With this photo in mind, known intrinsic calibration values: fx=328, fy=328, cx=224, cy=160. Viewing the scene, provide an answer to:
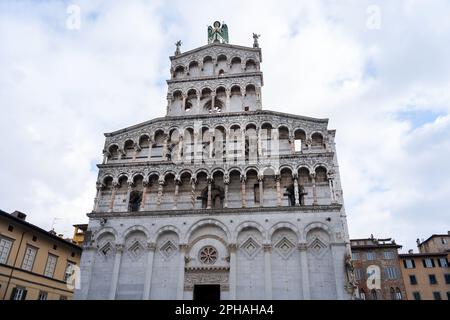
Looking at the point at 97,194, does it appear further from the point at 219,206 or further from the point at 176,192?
the point at 219,206

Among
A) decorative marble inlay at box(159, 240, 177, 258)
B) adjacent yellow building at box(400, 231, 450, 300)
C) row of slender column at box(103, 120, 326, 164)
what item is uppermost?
row of slender column at box(103, 120, 326, 164)

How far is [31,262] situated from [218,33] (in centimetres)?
2563

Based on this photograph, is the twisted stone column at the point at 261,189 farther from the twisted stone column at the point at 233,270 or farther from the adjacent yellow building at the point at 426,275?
the adjacent yellow building at the point at 426,275

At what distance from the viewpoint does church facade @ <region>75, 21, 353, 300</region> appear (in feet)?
66.1

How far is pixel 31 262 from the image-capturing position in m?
25.9

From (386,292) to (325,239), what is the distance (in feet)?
88.7

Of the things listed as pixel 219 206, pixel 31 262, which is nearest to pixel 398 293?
pixel 219 206

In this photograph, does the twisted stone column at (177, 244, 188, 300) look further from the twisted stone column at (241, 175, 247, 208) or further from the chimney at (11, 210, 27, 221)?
the chimney at (11, 210, 27, 221)

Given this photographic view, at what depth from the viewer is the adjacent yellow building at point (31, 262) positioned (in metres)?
23.6

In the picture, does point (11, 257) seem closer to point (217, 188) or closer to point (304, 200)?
point (217, 188)

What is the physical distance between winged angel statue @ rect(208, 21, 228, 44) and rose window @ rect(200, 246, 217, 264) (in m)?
19.6

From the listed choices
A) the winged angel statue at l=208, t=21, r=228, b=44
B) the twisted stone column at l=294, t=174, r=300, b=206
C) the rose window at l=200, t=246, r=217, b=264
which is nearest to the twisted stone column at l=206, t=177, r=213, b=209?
the rose window at l=200, t=246, r=217, b=264
